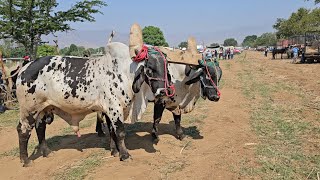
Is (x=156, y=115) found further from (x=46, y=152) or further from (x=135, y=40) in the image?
(x=46, y=152)

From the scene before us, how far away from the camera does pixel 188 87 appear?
665cm

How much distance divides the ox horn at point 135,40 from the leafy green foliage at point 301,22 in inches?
1843

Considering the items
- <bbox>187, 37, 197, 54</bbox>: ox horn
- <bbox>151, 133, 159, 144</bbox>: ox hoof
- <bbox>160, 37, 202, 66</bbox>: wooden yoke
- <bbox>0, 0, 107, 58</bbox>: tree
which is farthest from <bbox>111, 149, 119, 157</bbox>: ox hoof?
<bbox>0, 0, 107, 58</bbox>: tree

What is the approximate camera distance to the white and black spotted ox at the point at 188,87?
6129 millimetres

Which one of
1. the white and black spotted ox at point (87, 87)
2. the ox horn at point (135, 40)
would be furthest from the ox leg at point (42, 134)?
the ox horn at point (135, 40)

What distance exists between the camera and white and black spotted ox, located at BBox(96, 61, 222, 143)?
613 cm

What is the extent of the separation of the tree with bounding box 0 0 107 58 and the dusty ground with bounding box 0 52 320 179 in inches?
378

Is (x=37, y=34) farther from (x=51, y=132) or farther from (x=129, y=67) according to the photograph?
(x=129, y=67)

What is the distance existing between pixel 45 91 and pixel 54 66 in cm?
45

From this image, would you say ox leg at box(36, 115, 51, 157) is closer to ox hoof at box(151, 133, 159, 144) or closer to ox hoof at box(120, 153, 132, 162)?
ox hoof at box(120, 153, 132, 162)

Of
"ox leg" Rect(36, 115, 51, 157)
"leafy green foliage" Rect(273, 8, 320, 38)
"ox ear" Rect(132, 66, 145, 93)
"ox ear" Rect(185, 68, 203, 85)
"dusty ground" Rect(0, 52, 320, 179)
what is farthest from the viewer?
"leafy green foliage" Rect(273, 8, 320, 38)

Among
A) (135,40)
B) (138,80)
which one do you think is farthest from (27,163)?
(135,40)

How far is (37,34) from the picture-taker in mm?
18797

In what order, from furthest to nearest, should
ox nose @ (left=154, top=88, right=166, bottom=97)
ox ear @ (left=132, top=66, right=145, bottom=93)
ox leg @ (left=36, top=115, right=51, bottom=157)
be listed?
ox leg @ (left=36, top=115, right=51, bottom=157), ox ear @ (left=132, top=66, right=145, bottom=93), ox nose @ (left=154, top=88, right=166, bottom=97)
